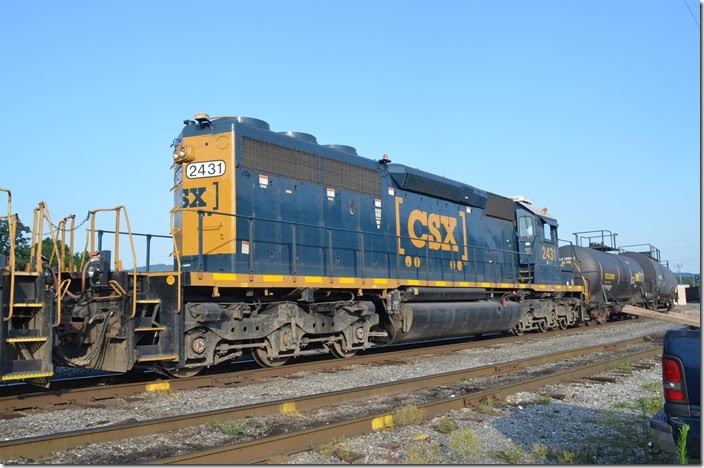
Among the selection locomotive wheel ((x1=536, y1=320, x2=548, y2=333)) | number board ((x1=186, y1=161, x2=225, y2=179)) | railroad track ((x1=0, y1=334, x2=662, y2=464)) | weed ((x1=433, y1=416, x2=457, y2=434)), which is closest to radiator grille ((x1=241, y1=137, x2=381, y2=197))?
number board ((x1=186, y1=161, x2=225, y2=179))

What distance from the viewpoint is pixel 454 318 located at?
47.4 ft

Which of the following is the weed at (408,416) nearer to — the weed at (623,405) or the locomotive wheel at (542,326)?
the weed at (623,405)

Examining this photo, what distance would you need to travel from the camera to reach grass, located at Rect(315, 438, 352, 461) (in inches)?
208

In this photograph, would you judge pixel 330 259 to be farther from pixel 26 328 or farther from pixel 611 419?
pixel 611 419

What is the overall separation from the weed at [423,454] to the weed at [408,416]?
770mm

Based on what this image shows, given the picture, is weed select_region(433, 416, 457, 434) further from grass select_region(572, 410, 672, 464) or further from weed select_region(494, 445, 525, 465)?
grass select_region(572, 410, 672, 464)

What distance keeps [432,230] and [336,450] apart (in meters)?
10.2

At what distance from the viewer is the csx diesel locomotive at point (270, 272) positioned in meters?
7.98

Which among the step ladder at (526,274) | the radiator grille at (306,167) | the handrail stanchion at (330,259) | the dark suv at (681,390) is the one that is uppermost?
the radiator grille at (306,167)

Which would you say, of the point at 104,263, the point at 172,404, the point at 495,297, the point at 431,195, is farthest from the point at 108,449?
the point at 495,297

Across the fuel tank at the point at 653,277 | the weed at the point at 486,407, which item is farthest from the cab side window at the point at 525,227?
→ the weed at the point at 486,407

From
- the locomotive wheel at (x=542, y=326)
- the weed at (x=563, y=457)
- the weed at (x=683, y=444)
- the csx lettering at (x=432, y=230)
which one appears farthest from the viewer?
the locomotive wheel at (x=542, y=326)

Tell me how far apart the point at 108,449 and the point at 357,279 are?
7010 mm

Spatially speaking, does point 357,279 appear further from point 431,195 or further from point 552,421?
point 552,421
